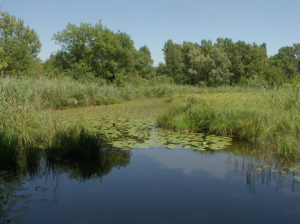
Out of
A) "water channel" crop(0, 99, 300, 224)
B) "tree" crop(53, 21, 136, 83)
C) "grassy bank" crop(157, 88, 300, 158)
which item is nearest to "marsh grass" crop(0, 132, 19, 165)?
"water channel" crop(0, 99, 300, 224)

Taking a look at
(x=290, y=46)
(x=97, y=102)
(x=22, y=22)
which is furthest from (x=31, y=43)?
(x=290, y=46)

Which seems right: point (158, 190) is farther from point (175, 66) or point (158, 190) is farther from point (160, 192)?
point (175, 66)

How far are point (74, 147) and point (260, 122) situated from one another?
4.74m

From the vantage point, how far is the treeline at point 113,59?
2986 cm

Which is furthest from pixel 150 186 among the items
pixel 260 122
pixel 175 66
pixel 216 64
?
pixel 175 66

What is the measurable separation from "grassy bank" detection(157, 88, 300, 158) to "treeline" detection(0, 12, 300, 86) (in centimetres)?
1180

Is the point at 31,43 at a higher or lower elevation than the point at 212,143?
higher

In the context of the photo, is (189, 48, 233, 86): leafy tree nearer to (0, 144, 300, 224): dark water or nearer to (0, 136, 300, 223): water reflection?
(0, 136, 300, 223): water reflection

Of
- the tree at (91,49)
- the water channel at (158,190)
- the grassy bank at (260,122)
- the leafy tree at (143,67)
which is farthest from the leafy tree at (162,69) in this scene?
the water channel at (158,190)

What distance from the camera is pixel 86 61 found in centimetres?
3231

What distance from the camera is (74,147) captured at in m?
5.37

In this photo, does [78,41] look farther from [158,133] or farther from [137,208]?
[137,208]

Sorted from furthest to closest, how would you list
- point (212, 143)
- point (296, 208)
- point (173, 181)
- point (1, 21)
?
point (1, 21) < point (212, 143) < point (173, 181) < point (296, 208)

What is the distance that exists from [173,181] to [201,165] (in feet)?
3.33
